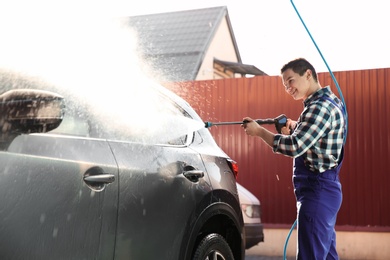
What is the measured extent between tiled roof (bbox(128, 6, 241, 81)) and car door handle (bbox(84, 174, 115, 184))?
20.5 m

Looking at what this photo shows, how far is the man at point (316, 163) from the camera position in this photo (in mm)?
4234

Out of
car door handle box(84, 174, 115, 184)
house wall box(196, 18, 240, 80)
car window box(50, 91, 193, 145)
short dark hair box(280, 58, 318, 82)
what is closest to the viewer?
car door handle box(84, 174, 115, 184)

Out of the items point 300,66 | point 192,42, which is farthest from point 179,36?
point 300,66

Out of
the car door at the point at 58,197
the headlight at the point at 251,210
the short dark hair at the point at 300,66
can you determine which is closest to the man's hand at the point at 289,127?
the short dark hair at the point at 300,66

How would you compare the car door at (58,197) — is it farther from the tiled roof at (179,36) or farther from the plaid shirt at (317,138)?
the tiled roof at (179,36)

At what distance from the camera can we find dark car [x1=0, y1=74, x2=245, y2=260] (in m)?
2.64

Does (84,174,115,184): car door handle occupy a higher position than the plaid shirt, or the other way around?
the plaid shirt

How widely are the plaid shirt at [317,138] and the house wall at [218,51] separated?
19.9 m

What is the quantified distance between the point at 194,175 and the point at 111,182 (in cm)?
93

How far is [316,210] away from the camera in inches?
166

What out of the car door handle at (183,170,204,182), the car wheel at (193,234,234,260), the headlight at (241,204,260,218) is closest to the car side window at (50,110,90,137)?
the car door handle at (183,170,204,182)

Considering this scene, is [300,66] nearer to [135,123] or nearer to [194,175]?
[194,175]

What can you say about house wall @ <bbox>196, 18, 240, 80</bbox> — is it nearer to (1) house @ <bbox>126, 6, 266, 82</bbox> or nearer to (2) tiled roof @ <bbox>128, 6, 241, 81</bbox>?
(1) house @ <bbox>126, 6, 266, 82</bbox>

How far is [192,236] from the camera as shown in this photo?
12.6ft
